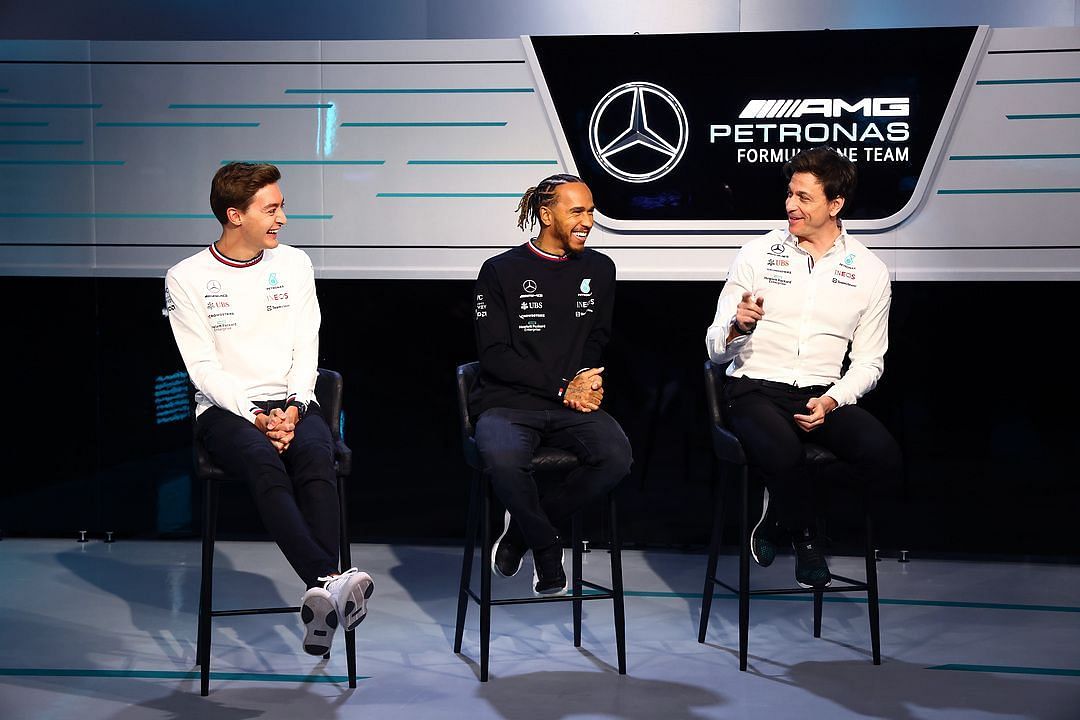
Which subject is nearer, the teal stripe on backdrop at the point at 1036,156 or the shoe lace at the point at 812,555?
the shoe lace at the point at 812,555

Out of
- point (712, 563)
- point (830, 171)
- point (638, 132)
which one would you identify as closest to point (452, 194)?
point (638, 132)

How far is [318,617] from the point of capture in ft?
9.67

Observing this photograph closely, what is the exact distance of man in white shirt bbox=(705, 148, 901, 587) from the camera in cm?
363

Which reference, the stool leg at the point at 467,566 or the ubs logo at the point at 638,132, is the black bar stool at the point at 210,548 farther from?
the ubs logo at the point at 638,132

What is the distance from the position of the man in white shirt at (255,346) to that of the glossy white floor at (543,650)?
0.50 meters

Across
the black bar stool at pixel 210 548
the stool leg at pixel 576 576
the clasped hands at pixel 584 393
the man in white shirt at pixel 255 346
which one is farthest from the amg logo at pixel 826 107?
the black bar stool at pixel 210 548

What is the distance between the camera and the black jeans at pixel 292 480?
10.1ft

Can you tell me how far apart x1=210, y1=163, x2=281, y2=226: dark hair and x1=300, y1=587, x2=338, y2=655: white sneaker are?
1212 mm

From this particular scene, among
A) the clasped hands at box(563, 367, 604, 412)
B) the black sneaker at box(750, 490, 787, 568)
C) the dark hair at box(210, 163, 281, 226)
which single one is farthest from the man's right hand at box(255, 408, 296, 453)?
the black sneaker at box(750, 490, 787, 568)

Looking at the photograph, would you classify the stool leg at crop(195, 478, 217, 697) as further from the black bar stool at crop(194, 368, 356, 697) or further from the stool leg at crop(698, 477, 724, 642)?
the stool leg at crop(698, 477, 724, 642)

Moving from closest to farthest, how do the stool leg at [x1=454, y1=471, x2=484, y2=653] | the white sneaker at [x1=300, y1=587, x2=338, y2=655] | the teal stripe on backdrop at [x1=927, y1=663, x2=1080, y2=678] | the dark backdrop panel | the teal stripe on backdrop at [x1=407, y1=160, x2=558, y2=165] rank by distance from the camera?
the white sneaker at [x1=300, y1=587, x2=338, y2=655], the teal stripe on backdrop at [x1=927, y1=663, x2=1080, y2=678], the stool leg at [x1=454, y1=471, x2=484, y2=653], the dark backdrop panel, the teal stripe on backdrop at [x1=407, y1=160, x2=558, y2=165]

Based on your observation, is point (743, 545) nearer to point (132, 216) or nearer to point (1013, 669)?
point (1013, 669)

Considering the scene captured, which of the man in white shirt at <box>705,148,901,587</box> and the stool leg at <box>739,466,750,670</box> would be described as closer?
the stool leg at <box>739,466,750,670</box>

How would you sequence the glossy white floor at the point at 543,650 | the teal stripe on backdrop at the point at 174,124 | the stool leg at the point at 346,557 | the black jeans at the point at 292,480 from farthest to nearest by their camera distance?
1. the teal stripe on backdrop at the point at 174,124
2. the stool leg at the point at 346,557
3. the glossy white floor at the point at 543,650
4. the black jeans at the point at 292,480
